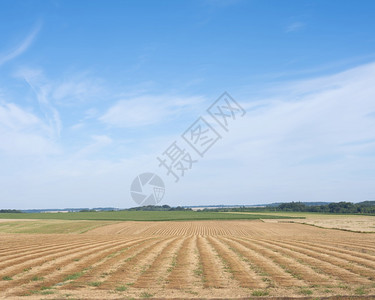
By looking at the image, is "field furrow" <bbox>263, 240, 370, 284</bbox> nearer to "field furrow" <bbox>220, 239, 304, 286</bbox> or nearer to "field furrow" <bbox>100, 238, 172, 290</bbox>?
"field furrow" <bbox>220, 239, 304, 286</bbox>

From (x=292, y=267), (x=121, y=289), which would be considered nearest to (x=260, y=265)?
(x=292, y=267)

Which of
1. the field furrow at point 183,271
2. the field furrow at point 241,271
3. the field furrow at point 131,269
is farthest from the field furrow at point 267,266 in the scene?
the field furrow at point 131,269

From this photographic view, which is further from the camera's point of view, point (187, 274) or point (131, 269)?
point (131, 269)

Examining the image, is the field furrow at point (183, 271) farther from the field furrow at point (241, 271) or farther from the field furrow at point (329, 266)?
the field furrow at point (329, 266)

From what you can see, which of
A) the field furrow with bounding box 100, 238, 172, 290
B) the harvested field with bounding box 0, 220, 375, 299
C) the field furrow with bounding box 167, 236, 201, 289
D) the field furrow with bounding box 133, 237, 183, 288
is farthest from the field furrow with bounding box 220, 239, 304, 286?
the field furrow with bounding box 100, 238, 172, 290

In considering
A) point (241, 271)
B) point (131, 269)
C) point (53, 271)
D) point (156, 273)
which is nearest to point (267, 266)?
point (241, 271)

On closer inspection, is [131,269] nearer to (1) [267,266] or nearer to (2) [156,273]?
(2) [156,273]

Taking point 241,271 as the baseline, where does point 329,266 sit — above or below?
below

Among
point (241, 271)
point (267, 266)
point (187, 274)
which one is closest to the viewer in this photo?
point (187, 274)

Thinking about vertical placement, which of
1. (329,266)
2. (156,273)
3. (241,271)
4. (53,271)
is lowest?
(329,266)

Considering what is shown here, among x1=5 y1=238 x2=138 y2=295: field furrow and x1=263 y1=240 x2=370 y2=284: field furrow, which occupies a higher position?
x1=5 y1=238 x2=138 y2=295: field furrow

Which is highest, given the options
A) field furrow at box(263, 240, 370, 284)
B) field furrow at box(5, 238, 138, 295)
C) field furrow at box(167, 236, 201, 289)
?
field furrow at box(5, 238, 138, 295)

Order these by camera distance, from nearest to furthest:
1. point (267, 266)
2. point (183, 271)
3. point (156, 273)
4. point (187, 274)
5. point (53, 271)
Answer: point (187, 274) < point (156, 273) < point (183, 271) < point (53, 271) < point (267, 266)

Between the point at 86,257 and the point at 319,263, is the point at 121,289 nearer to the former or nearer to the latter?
the point at 86,257
